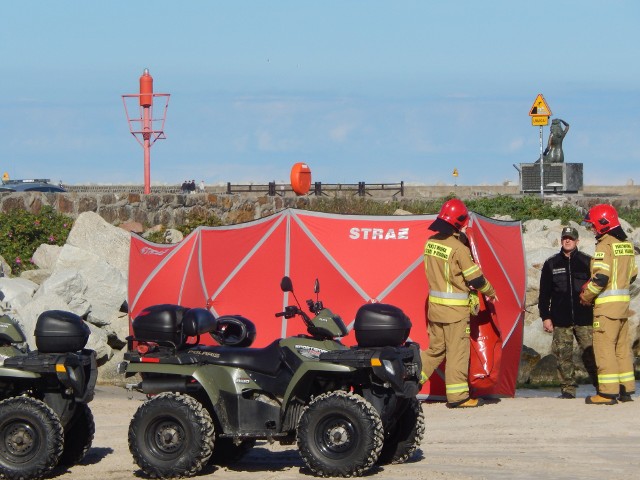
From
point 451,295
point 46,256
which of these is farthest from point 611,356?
point 46,256

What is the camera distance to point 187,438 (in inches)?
344

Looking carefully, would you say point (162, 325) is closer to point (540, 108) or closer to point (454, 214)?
point (454, 214)

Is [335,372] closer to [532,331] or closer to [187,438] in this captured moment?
[187,438]

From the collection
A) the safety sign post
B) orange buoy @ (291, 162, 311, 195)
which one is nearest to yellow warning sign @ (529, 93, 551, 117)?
the safety sign post

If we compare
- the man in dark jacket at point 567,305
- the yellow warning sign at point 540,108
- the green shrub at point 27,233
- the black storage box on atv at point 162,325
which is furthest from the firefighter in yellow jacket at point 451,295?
the yellow warning sign at point 540,108

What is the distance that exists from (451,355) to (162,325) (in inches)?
152

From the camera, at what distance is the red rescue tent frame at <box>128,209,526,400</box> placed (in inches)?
501

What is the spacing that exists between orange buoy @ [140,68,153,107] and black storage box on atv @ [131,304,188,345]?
20.8 meters

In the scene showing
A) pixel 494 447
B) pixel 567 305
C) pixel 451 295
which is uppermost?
pixel 451 295

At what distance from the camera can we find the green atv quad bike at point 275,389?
8.58 m

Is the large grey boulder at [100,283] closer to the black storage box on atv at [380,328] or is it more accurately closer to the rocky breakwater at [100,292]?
the rocky breakwater at [100,292]

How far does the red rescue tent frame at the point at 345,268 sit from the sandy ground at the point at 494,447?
0.99m

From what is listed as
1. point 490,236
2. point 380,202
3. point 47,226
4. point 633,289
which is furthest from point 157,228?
point 490,236

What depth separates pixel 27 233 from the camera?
2184 cm
